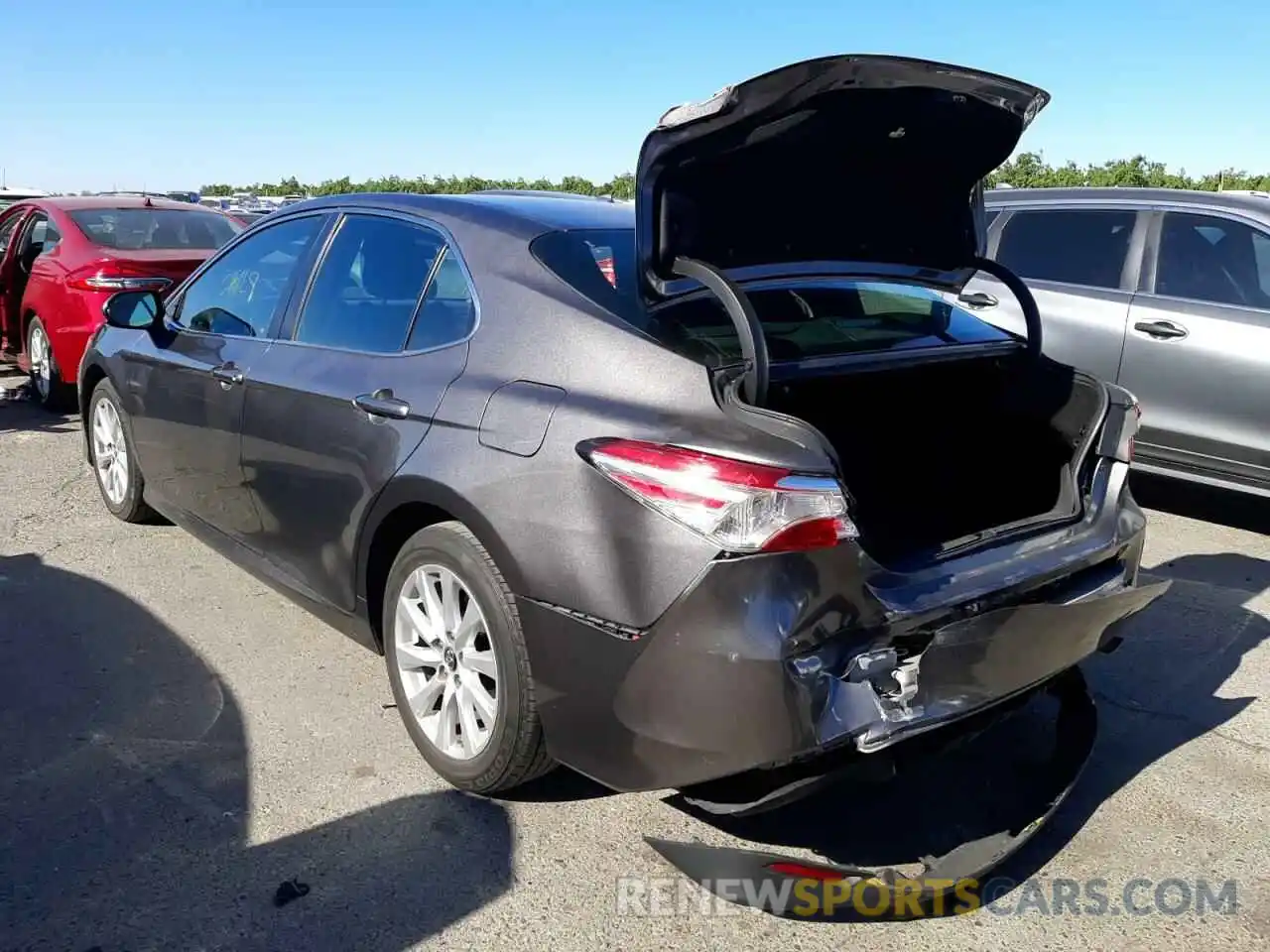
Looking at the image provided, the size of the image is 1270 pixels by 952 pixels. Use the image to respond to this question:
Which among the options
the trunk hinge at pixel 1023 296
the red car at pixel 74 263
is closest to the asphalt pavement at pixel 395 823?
the trunk hinge at pixel 1023 296

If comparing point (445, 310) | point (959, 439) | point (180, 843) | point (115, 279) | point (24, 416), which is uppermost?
point (445, 310)

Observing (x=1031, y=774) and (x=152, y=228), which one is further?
(x=152, y=228)

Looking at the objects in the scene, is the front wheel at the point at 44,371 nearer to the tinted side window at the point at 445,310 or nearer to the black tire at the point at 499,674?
the tinted side window at the point at 445,310

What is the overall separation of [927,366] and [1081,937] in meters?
1.56

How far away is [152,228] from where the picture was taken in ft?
26.1

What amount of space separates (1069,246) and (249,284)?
4.65m

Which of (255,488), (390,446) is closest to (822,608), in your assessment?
(390,446)

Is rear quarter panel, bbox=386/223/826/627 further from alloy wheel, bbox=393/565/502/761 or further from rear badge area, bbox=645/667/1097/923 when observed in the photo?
rear badge area, bbox=645/667/1097/923

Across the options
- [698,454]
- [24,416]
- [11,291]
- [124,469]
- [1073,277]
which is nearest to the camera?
[698,454]

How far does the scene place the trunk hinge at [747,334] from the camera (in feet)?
8.29

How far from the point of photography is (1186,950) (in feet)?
8.16

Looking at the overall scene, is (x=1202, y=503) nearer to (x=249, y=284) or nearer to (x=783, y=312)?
(x=783, y=312)

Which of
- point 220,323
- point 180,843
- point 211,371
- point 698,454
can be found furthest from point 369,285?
point 180,843

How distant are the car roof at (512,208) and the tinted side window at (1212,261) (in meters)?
3.64
